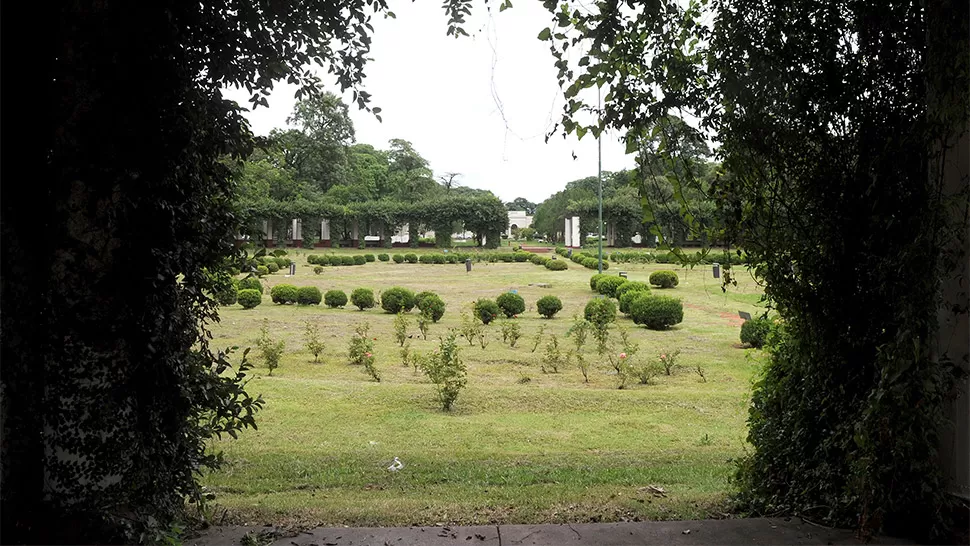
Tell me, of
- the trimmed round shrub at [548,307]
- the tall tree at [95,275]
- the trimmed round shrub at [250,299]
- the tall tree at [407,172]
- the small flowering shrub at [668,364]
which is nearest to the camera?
the tall tree at [95,275]

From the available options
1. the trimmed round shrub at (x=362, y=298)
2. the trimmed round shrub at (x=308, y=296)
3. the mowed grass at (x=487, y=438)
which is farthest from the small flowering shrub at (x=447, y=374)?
the trimmed round shrub at (x=308, y=296)

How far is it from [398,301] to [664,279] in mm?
8920

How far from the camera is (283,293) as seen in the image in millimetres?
17234

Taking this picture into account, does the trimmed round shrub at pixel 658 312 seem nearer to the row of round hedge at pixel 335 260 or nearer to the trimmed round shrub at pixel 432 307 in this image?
the trimmed round shrub at pixel 432 307

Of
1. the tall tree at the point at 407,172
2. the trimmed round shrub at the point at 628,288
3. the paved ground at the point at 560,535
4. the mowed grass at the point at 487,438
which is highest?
the tall tree at the point at 407,172

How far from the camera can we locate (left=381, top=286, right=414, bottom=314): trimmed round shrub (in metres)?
16.1

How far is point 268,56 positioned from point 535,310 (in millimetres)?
14308

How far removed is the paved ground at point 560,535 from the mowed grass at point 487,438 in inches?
12.6

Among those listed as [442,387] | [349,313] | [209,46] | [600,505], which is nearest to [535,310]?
[349,313]

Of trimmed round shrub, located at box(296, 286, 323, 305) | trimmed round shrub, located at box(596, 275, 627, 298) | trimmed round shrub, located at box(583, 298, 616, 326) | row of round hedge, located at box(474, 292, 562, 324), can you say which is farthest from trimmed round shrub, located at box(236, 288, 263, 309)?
trimmed round shrub, located at box(596, 275, 627, 298)

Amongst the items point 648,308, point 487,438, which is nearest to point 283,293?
point 648,308

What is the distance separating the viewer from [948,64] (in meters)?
2.43

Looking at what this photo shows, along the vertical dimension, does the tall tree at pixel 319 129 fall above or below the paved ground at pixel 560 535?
above

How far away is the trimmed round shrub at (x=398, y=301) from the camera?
16.1m
